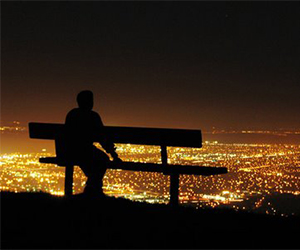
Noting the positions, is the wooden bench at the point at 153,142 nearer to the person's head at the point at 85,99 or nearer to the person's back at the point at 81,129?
the person's back at the point at 81,129

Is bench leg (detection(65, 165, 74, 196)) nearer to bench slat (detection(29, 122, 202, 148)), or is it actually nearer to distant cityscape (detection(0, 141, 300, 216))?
bench slat (detection(29, 122, 202, 148))

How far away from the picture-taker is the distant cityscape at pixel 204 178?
77.7 feet

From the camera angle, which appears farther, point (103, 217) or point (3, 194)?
point (3, 194)

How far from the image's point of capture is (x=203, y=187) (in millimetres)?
35438

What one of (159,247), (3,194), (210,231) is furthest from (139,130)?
(159,247)

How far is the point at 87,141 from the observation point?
24.8 feet

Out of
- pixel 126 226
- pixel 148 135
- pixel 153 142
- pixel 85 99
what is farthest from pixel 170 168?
pixel 126 226

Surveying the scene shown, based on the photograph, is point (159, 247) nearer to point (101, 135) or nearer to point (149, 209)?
point (149, 209)

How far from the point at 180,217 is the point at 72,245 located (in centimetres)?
179

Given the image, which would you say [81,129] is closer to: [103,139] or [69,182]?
[103,139]

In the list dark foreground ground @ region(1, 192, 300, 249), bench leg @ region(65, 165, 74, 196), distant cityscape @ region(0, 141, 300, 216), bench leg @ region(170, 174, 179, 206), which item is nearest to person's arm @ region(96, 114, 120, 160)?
bench leg @ region(65, 165, 74, 196)

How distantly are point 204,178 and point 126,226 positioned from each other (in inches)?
1631

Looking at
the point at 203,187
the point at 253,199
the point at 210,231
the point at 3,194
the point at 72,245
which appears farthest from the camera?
the point at 203,187

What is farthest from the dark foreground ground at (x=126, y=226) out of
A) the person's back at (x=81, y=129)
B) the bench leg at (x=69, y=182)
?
the bench leg at (x=69, y=182)
